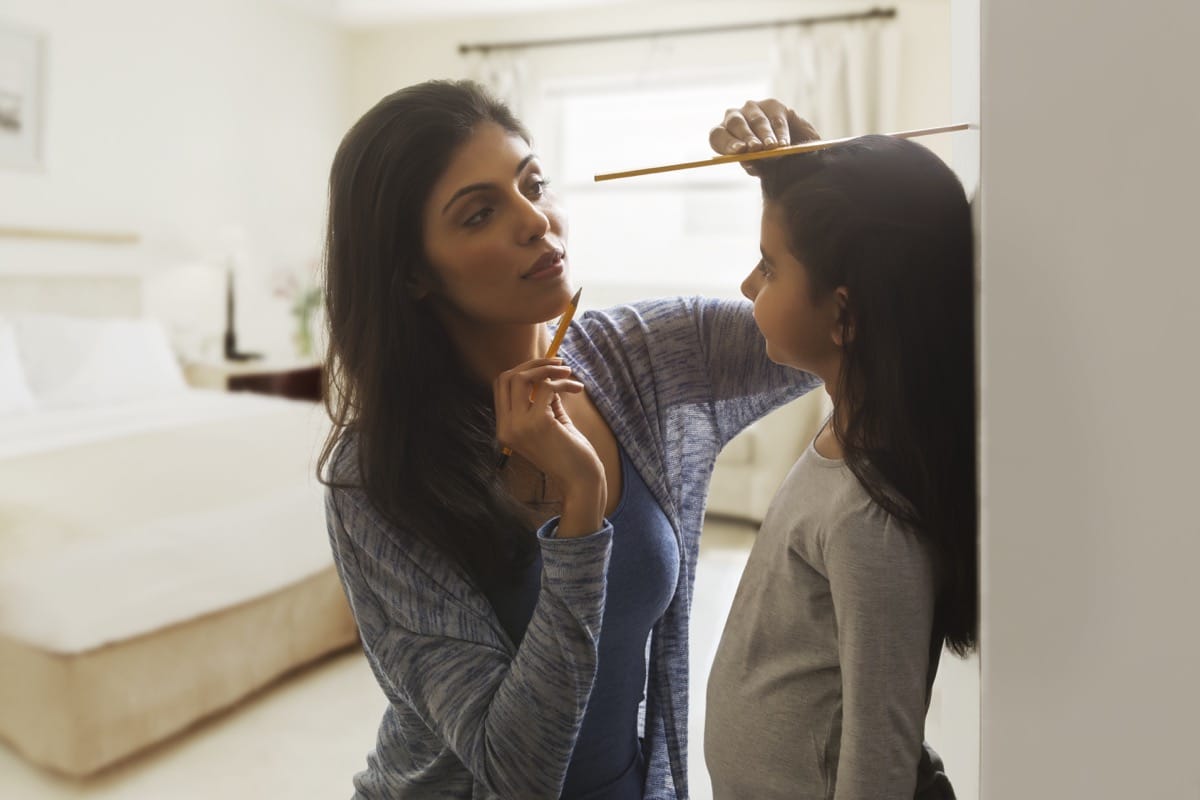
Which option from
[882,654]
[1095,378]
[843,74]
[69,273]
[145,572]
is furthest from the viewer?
[843,74]

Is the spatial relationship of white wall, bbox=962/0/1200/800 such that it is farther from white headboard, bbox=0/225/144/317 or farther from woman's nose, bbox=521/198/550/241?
white headboard, bbox=0/225/144/317

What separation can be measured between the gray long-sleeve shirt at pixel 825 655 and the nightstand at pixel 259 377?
3789 millimetres

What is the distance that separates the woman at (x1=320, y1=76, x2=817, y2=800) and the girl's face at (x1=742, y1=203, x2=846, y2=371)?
0.12 m

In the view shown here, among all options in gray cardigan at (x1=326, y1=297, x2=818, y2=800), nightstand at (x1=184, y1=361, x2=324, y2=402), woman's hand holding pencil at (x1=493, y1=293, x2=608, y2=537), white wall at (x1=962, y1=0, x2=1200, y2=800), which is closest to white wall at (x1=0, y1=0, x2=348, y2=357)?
nightstand at (x1=184, y1=361, x2=324, y2=402)

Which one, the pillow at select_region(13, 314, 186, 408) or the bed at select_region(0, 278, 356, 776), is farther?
the pillow at select_region(13, 314, 186, 408)

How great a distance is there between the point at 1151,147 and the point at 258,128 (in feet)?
16.6

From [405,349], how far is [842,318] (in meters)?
0.47

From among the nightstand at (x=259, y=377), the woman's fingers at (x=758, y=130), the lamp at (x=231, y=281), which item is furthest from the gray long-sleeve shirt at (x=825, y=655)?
the lamp at (x=231, y=281)

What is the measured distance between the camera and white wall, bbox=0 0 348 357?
3.84 m

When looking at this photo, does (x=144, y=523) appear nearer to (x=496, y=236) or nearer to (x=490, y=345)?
(x=490, y=345)

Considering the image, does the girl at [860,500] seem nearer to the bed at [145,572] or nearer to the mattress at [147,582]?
the mattress at [147,582]

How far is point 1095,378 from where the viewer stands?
0.40 m

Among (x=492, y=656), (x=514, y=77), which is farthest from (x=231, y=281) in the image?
(x=492, y=656)

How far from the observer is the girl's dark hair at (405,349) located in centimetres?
87
